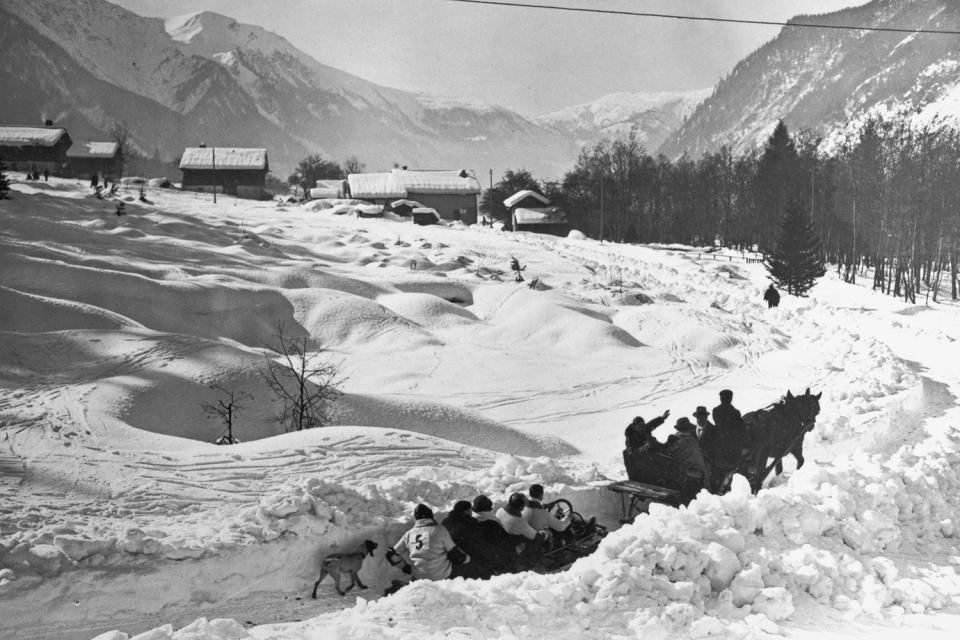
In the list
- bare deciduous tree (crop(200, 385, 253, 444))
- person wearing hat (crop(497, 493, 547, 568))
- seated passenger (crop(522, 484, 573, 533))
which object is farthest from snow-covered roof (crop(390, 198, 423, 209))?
person wearing hat (crop(497, 493, 547, 568))

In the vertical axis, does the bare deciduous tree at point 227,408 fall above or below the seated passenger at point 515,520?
A: below

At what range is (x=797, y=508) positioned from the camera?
8.78m

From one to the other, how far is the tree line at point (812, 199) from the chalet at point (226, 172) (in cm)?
2699

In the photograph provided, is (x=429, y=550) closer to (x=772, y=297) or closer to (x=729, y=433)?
(x=729, y=433)

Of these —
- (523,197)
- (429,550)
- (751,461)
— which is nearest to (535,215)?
(523,197)

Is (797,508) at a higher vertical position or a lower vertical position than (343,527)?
higher

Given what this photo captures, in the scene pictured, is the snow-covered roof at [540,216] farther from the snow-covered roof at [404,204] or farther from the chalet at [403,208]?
the chalet at [403,208]

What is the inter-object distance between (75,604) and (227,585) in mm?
1437

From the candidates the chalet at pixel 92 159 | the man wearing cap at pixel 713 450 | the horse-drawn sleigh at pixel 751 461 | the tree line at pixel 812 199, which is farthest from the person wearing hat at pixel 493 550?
the chalet at pixel 92 159

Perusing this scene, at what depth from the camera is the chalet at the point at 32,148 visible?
73500mm

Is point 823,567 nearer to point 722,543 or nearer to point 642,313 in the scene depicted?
point 722,543

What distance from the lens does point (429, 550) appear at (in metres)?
8.69

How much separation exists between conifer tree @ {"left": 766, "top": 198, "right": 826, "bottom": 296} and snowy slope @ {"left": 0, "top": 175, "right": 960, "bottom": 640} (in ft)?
36.0

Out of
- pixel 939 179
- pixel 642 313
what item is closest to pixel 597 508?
pixel 642 313
